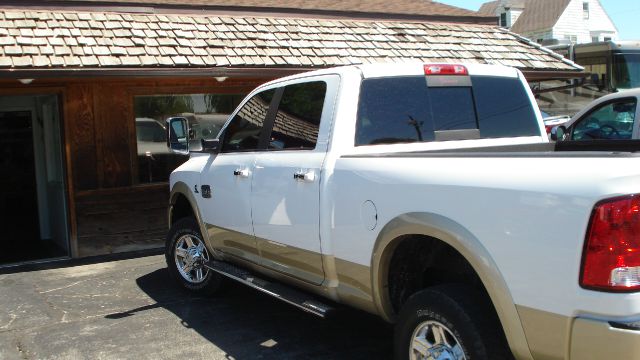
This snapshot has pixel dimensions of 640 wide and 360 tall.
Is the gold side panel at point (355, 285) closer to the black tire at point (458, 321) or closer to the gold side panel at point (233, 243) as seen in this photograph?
the black tire at point (458, 321)

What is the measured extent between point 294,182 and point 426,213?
1.38m

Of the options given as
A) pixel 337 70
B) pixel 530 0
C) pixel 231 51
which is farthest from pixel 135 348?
pixel 530 0

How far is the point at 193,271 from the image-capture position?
660 cm

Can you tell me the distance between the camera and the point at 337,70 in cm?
471

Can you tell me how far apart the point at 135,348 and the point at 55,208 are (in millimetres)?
5674

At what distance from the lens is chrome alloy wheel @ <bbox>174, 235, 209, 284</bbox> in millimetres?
6402

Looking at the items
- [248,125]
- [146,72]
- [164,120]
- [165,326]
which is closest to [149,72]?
[146,72]

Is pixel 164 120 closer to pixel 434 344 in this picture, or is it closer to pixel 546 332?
pixel 434 344

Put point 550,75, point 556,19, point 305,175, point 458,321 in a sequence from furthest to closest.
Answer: point 556,19
point 550,75
point 305,175
point 458,321

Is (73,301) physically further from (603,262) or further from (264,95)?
(603,262)

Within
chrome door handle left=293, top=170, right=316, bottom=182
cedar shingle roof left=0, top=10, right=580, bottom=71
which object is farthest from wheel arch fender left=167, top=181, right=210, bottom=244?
cedar shingle roof left=0, top=10, right=580, bottom=71

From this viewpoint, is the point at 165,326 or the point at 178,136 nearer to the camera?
the point at 165,326

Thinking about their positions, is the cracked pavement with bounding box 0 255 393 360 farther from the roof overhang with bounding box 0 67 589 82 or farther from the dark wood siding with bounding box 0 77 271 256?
the roof overhang with bounding box 0 67 589 82

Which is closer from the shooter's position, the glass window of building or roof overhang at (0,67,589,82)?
roof overhang at (0,67,589,82)
